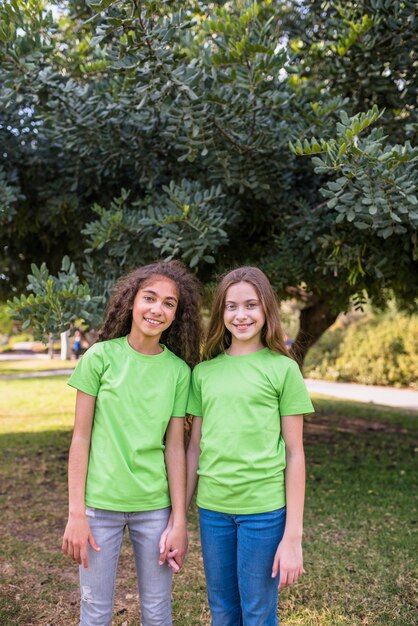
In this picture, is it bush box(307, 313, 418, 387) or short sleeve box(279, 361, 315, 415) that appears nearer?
short sleeve box(279, 361, 315, 415)

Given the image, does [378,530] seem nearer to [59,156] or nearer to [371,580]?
[371,580]

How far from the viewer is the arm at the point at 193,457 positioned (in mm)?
2207

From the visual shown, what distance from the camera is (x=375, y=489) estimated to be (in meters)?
5.48

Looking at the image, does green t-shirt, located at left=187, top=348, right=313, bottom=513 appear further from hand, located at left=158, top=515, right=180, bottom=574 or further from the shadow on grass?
the shadow on grass

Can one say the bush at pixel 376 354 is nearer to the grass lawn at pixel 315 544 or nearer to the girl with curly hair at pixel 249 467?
the grass lawn at pixel 315 544

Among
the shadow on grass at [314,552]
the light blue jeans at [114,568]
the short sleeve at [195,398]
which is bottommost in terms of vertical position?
the shadow on grass at [314,552]

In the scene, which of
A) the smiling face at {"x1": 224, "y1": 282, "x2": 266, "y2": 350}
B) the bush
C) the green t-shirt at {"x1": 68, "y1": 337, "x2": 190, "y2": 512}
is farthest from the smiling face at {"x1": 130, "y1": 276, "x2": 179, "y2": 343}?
the bush

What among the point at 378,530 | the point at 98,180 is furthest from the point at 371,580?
the point at 98,180

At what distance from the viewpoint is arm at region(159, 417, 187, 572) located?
2.06 meters

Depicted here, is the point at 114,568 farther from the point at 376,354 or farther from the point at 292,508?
the point at 376,354

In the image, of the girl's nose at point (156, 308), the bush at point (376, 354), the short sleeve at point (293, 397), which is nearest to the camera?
the short sleeve at point (293, 397)

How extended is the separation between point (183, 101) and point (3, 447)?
5.71 metres

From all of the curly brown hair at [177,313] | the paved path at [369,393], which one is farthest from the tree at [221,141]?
the paved path at [369,393]

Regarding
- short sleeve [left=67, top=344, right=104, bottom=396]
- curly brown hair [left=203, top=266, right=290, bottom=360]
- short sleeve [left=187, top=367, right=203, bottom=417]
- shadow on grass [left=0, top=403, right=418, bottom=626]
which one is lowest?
shadow on grass [left=0, top=403, right=418, bottom=626]
